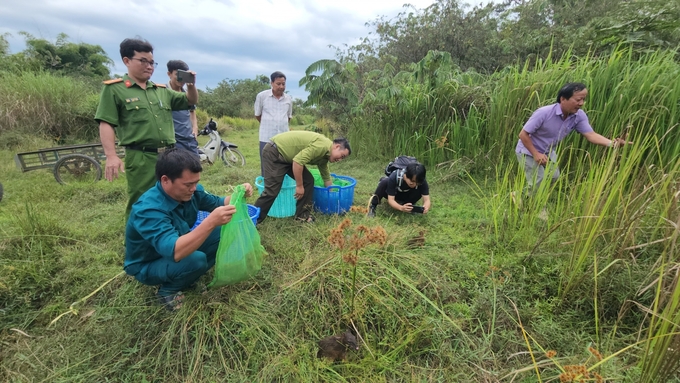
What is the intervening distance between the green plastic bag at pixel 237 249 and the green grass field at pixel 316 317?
0.15m

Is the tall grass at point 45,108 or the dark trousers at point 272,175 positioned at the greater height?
the tall grass at point 45,108

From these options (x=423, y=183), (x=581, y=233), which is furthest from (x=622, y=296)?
(x=423, y=183)

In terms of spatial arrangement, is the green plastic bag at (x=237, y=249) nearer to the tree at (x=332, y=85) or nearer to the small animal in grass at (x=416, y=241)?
the small animal in grass at (x=416, y=241)

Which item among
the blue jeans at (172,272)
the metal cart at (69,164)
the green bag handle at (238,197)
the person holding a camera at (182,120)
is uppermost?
the person holding a camera at (182,120)

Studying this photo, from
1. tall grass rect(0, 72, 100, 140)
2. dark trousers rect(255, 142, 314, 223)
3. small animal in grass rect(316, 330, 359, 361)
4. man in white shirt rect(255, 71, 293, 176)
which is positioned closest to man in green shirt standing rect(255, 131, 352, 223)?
dark trousers rect(255, 142, 314, 223)

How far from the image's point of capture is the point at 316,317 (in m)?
1.72

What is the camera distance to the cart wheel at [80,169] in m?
4.43

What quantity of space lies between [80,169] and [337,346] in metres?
5.07

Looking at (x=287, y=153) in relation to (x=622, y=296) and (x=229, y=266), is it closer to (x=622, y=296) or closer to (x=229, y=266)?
(x=229, y=266)

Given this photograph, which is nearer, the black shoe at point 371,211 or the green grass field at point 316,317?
the green grass field at point 316,317

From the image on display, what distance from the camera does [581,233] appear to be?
5.88ft

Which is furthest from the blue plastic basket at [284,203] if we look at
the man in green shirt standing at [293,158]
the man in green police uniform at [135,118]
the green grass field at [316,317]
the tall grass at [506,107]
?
the tall grass at [506,107]

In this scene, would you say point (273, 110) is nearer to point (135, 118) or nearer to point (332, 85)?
point (135, 118)

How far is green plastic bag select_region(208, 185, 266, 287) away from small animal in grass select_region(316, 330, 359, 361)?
0.63 m
